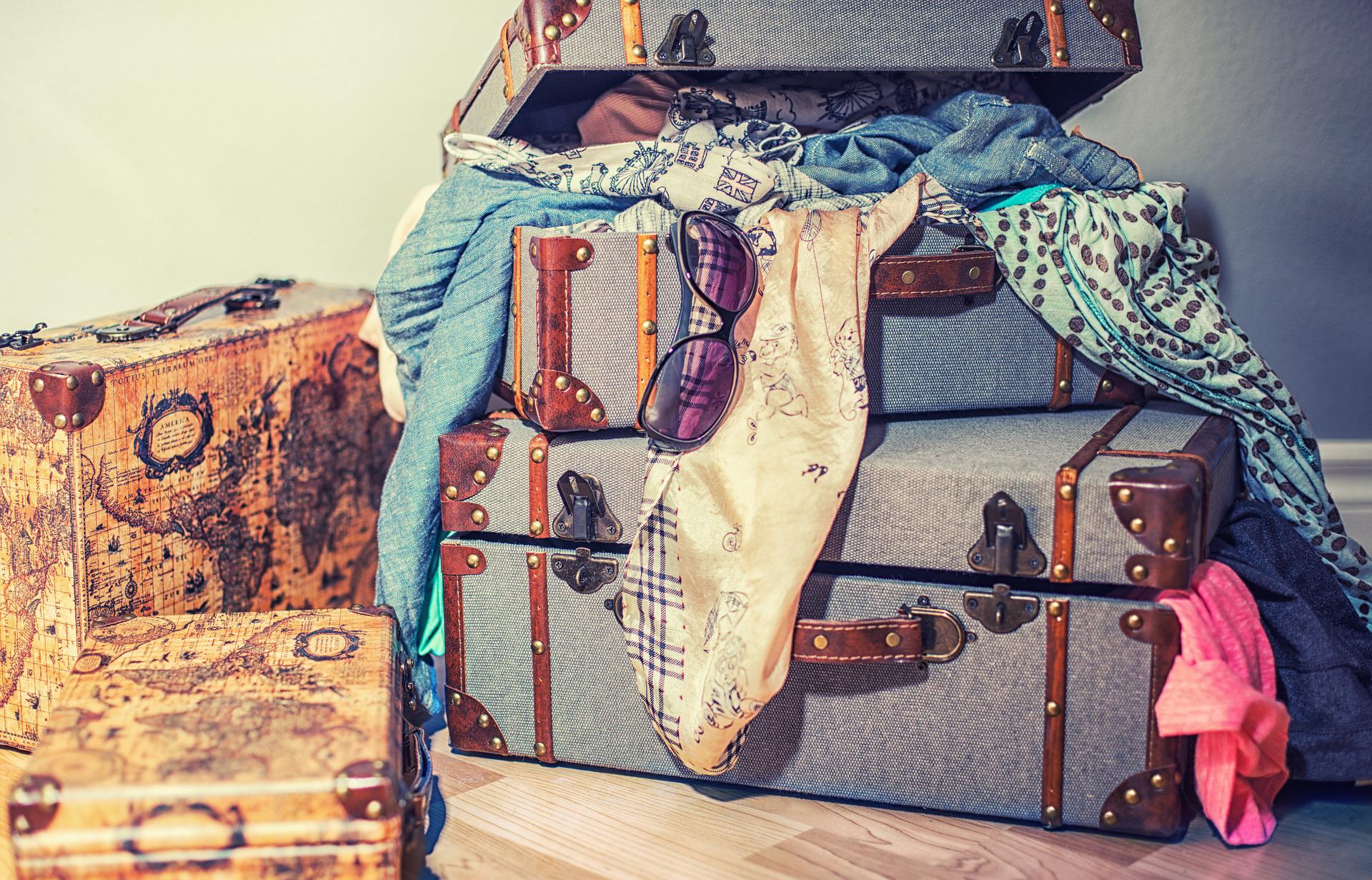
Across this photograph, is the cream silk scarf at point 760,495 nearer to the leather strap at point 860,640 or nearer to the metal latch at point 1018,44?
the leather strap at point 860,640

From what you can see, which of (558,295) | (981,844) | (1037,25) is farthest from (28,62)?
(981,844)

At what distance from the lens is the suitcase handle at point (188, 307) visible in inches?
52.9

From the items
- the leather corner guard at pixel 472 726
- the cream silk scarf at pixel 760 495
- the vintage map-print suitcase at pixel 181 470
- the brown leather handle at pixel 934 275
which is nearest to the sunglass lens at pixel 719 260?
the cream silk scarf at pixel 760 495

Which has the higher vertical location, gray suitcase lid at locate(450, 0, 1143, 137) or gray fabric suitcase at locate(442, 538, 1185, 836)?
gray suitcase lid at locate(450, 0, 1143, 137)

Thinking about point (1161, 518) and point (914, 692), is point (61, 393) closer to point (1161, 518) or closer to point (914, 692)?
point (914, 692)

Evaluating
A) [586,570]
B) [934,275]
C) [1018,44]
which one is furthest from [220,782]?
[1018,44]

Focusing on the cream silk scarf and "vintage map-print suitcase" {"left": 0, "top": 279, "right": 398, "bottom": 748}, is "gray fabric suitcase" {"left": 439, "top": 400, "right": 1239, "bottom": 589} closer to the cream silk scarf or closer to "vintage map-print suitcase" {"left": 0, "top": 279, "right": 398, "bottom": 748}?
the cream silk scarf

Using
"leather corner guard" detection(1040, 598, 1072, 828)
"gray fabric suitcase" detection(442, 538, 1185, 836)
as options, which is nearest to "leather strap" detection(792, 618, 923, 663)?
"gray fabric suitcase" detection(442, 538, 1185, 836)

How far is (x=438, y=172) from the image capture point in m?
1.90

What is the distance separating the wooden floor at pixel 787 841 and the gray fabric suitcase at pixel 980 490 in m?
0.27

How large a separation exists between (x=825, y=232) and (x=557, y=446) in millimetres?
352

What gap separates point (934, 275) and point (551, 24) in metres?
0.46

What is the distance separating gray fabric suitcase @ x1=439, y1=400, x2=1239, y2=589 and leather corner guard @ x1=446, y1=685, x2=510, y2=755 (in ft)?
0.65

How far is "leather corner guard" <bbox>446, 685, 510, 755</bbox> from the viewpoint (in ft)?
4.06
